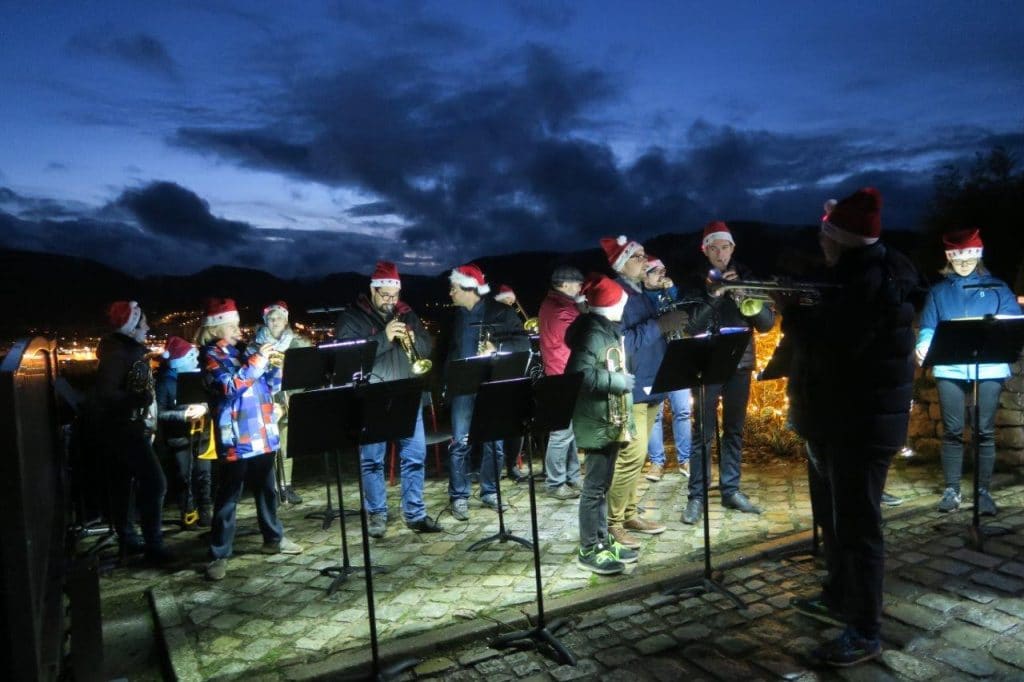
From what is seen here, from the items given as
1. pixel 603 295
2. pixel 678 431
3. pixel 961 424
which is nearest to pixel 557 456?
pixel 678 431

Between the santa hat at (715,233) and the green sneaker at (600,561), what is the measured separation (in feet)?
10.2

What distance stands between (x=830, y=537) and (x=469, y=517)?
3491mm

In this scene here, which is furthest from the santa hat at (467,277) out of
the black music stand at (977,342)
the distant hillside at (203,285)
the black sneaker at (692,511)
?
Answer: the distant hillside at (203,285)

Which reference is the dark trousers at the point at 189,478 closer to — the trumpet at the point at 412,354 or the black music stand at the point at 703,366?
the trumpet at the point at 412,354

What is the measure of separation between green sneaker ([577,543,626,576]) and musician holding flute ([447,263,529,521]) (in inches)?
74.7

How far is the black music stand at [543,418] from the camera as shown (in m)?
4.14

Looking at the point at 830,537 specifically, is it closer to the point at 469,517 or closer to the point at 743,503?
the point at 743,503

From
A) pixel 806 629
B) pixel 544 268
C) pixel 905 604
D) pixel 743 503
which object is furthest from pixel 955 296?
pixel 544 268

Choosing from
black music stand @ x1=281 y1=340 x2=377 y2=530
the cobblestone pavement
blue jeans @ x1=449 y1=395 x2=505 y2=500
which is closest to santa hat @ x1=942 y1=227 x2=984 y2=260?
the cobblestone pavement

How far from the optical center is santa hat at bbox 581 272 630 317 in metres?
4.91

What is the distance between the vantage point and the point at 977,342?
16.8 ft

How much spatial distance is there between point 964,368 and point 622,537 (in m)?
3.33

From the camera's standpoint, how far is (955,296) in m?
6.05

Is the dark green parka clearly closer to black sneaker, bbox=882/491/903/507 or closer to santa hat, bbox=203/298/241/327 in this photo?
santa hat, bbox=203/298/241/327
